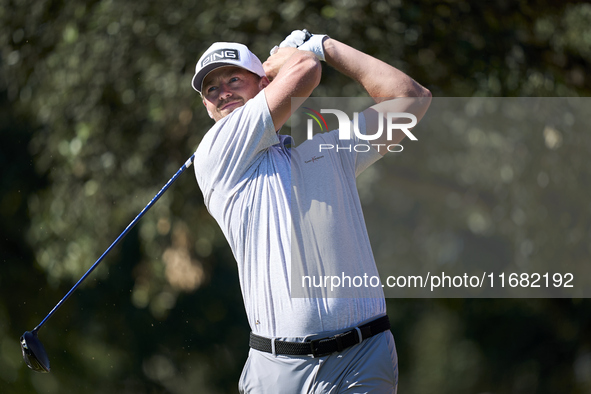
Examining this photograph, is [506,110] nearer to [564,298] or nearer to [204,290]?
[564,298]

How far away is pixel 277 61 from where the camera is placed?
1.87 m

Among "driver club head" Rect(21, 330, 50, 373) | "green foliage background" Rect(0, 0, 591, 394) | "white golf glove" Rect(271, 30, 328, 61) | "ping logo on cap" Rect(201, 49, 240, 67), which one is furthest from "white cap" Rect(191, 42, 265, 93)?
"green foliage background" Rect(0, 0, 591, 394)

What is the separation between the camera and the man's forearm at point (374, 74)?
5.74ft

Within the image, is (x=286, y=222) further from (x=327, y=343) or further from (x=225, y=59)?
(x=225, y=59)

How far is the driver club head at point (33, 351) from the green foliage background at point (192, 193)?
1.01 meters

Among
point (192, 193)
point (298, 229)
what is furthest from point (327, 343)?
point (192, 193)

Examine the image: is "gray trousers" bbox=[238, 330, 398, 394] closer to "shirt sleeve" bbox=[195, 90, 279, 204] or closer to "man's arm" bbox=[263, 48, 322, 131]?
"shirt sleeve" bbox=[195, 90, 279, 204]

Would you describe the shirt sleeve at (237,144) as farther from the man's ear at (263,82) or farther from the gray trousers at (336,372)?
the gray trousers at (336,372)

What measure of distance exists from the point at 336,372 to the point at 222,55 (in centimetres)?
98

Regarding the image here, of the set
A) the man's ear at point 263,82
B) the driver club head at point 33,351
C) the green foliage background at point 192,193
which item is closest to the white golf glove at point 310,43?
the man's ear at point 263,82

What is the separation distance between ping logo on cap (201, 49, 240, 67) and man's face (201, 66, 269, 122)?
0.14 feet

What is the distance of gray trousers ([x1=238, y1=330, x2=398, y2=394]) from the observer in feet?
5.07

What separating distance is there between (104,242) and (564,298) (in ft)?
8.25

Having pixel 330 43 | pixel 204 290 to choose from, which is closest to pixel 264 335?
pixel 330 43
